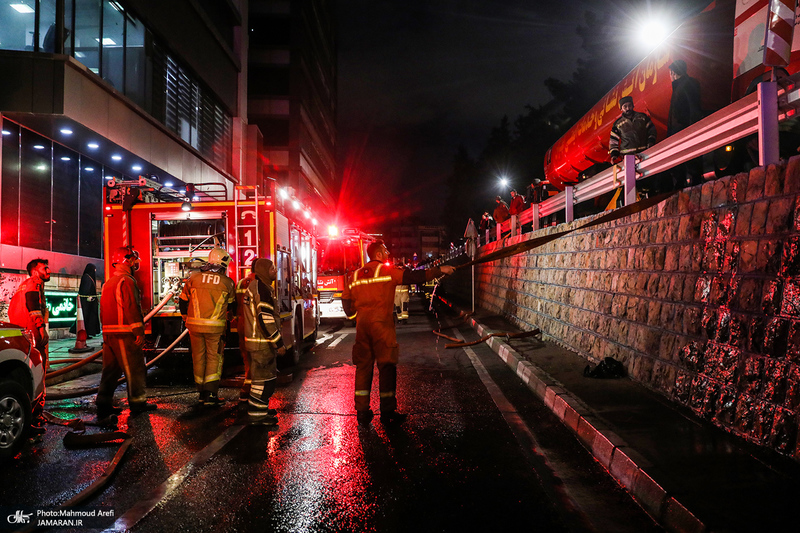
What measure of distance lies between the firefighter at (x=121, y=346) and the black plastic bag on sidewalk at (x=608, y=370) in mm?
5558

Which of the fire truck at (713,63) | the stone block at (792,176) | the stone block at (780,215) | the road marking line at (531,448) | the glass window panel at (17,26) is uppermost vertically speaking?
the glass window panel at (17,26)

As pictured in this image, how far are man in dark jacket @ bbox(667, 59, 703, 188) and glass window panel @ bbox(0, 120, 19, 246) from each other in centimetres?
1398

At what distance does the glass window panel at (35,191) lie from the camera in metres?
12.9

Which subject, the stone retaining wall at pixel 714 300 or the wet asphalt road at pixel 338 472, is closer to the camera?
the wet asphalt road at pixel 338 472

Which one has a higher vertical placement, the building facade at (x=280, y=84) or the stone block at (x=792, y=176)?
the building facade at (x=280, y=84)

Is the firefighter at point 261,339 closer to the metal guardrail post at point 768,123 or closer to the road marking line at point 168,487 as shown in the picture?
the road marking line at point 168,487

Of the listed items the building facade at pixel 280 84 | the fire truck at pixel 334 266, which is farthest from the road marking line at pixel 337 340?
the building facade at pixel 280 84

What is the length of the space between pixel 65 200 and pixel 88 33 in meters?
4.69

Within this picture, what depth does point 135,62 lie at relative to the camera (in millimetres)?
17359

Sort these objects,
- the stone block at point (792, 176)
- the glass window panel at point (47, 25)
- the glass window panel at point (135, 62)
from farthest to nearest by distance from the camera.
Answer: the glass window panel at point (135, 62) → the glass window panel at point (47, 25) → the stone block at point (792, 176)

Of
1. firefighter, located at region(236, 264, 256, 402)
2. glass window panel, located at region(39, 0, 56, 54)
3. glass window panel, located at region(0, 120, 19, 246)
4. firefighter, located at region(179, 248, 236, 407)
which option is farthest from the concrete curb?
glass window panel, located at region(39, 0, 56, 54)

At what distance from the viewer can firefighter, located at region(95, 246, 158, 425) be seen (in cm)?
616

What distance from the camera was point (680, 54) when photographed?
963 cm

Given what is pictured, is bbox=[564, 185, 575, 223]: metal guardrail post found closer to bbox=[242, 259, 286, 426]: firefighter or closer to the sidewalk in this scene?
the sidewalk
